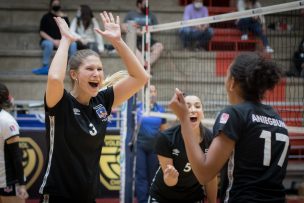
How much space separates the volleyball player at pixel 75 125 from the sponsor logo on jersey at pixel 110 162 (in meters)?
4.74

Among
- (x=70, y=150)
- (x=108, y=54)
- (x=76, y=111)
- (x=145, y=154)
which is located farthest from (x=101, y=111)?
(x=108, y=54)

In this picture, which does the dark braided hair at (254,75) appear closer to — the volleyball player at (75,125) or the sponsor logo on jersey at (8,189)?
the volleyball player at (75,125)

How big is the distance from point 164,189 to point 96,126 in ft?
4.12

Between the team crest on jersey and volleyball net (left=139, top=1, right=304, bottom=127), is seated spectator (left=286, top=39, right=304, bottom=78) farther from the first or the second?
the team crest on jersey

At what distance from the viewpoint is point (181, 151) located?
201 inches

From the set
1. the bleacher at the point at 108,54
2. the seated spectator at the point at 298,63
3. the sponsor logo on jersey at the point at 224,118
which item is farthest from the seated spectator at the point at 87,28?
the sponsor logo on jersey at the point at 224,118

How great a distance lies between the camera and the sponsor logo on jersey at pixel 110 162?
8.95 meters

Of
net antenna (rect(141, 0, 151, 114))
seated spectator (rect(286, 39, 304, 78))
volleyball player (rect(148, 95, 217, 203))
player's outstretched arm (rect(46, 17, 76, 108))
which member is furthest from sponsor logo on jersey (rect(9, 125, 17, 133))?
seated spectator (rect(286, 39, 304, 78))

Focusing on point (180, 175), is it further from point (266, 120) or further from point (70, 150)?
point (266, 120)

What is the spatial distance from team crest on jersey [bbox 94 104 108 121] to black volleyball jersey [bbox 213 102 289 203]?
1224mm

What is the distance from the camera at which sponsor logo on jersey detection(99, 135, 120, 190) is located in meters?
8.95

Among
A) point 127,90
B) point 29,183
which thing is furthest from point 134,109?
point 127,90

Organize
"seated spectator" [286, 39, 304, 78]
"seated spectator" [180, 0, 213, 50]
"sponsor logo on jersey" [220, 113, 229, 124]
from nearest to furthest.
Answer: "sponsor logo on jersey" [220, 113, 229, 124], "seated spectator" [286, 39, 304, 78], "seated spectator" [180, 0, 213, 50]

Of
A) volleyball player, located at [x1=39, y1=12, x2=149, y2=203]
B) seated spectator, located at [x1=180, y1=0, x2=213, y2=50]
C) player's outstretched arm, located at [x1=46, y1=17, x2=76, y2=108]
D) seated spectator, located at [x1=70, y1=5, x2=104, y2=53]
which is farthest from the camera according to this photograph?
seated spectator, located at [x1=70, y1=5, x2=104, y2=53]
